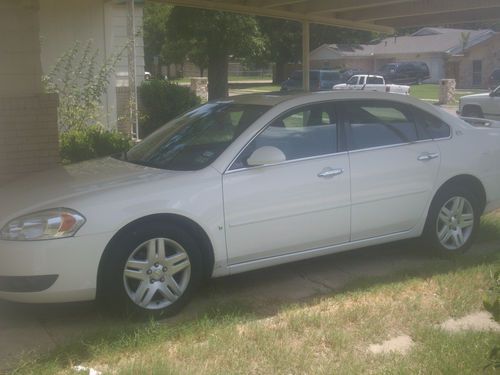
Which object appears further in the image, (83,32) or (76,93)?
(83,32)

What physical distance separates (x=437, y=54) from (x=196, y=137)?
2126 inches

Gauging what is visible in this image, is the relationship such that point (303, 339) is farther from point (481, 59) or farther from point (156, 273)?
point (481, 59)

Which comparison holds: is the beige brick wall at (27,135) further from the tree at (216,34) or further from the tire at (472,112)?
the tire at (472,112)

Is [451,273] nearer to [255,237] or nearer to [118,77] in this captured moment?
[255,237]

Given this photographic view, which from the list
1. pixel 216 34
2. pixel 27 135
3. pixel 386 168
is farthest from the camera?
pixel 216 34

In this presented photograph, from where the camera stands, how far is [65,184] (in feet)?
16.1

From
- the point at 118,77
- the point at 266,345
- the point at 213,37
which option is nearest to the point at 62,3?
the point at 118,77

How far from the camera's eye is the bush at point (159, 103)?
1667cm

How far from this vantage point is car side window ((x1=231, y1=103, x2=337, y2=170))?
5.21m

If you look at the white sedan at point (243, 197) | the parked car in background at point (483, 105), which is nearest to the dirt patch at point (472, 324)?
the white sedan at point (243, 197)

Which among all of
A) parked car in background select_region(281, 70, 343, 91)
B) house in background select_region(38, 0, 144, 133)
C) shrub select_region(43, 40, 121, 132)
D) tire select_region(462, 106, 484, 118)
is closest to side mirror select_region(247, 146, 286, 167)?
shrub select_region(43, 40, 121, 132)

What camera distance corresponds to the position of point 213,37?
2214 cm

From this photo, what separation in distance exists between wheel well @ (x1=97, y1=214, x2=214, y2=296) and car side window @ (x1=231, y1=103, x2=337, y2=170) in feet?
1.90

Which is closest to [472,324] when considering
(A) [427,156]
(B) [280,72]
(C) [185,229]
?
(A) [427,156]
